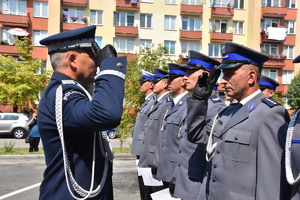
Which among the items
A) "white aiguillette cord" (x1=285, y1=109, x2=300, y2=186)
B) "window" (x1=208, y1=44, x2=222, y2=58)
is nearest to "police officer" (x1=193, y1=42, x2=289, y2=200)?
"white aiguillette cord" (x1=285, y1=109, x2=300, y2=186)

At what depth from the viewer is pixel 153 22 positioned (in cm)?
3531

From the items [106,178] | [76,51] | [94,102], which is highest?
[76,51]

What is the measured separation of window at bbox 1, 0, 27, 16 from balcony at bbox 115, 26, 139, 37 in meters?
9.00

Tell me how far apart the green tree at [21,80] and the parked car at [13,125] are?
6388 millimetres

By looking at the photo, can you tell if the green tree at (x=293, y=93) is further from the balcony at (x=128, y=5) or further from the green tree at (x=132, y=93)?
the green tree at (x=132, y=93)

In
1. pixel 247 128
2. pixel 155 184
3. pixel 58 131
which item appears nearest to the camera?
pixel 58 131

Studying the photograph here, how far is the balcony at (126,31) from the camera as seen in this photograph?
34.3 metres

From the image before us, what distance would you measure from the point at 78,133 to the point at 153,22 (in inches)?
1346

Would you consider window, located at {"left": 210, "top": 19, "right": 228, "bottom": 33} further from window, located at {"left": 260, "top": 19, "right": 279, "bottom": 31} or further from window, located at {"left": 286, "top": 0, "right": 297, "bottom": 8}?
window, located at {"left": 286, "top": 0, "right": 297, "bottom": 8}

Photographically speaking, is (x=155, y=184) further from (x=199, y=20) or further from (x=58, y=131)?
(x=199, y=20)

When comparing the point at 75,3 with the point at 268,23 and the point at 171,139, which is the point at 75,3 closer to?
the point at 268,23

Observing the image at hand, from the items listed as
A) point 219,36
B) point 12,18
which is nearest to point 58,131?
point 12,18

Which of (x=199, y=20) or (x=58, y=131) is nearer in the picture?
(x=58, y=131)

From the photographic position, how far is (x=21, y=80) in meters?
26.8
